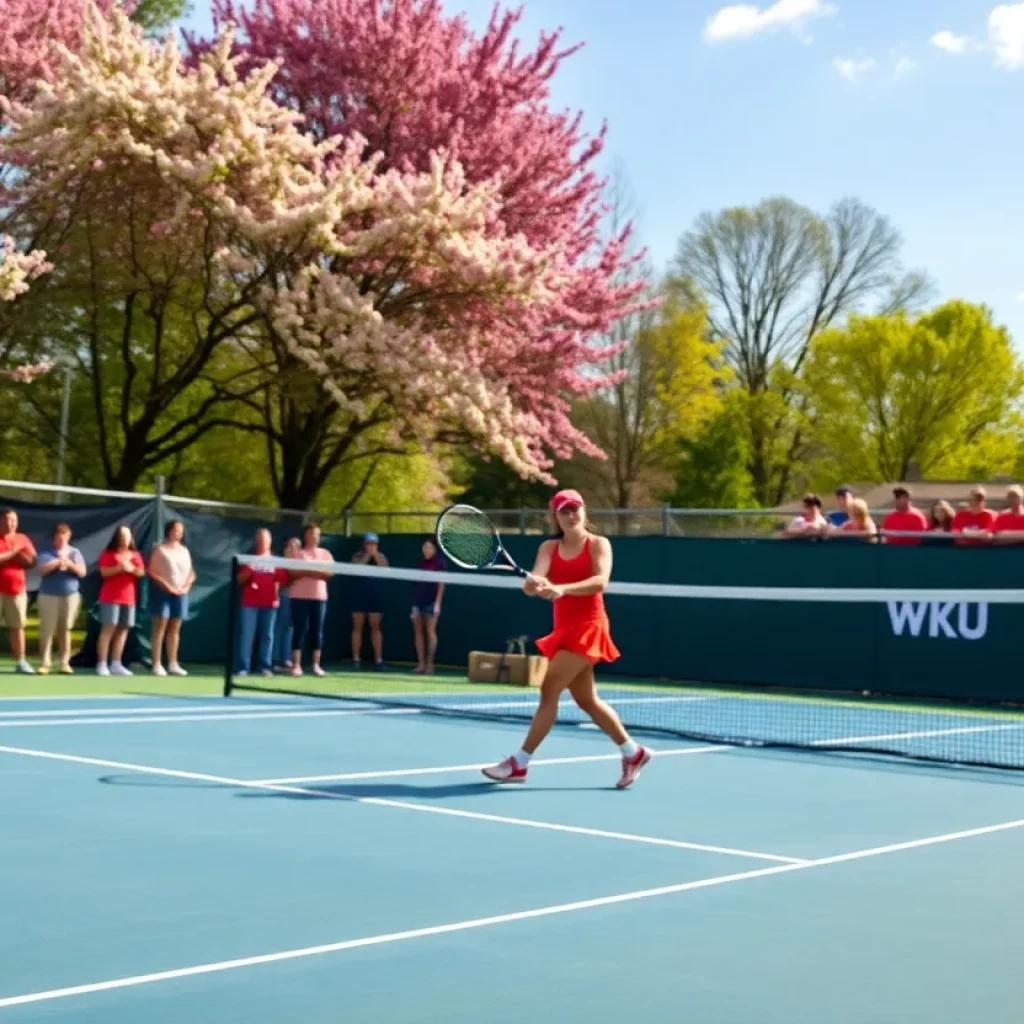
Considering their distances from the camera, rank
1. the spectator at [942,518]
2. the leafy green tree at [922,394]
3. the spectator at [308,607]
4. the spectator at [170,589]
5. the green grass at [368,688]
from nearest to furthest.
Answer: the green grass at [368,688] → the spectator at [170,589] → the spectator at [942,518] → the spectator at [308,607] → the leafy green tree at [922,394]

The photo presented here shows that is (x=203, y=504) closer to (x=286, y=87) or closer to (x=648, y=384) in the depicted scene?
(x=286, y=87)

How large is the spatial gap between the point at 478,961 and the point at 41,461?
29699mm

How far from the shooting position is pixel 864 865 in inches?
300

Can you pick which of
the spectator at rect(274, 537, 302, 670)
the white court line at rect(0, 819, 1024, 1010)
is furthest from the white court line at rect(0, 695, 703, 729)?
the white court line at rect(0, 819, 1024, 1010)

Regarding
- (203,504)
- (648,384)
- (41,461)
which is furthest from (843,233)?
(203,504)

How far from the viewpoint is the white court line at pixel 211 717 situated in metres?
12.9

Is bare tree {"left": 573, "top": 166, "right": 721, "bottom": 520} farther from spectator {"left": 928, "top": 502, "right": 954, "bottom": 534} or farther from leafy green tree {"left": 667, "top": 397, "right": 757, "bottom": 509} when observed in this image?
spectator {"left": 928, "top": 502, "right": 954, "bottom": 534}

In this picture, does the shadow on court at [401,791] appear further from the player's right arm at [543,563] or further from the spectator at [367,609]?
the spectator at [367,609]

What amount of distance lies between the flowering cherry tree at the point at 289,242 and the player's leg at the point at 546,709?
13012 millimetres

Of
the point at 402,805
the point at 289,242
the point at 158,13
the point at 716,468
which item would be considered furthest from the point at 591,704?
the point at 716,468

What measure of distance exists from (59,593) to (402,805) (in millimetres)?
9700

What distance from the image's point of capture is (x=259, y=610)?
19141 mm

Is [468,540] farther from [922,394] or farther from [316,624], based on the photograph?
[922,394]

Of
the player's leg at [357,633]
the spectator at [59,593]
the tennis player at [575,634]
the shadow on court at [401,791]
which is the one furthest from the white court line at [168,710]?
the player's leg at [357,633]
